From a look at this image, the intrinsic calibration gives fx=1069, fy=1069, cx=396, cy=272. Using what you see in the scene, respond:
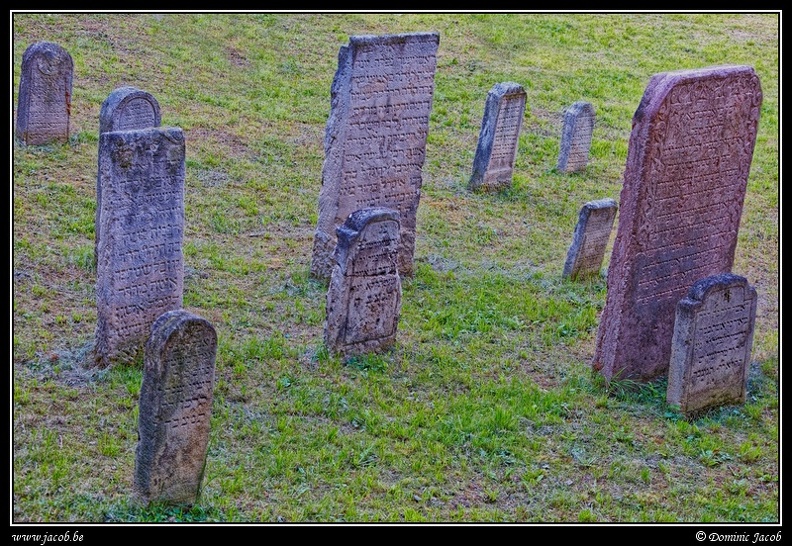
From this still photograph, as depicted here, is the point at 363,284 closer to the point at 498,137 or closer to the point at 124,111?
the point at 124,111

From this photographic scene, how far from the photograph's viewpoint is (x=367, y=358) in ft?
31.2

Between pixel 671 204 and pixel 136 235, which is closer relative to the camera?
pixel 136 235

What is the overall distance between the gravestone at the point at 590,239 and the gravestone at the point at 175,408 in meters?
6.18

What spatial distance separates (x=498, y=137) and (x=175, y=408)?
9626 millimetres

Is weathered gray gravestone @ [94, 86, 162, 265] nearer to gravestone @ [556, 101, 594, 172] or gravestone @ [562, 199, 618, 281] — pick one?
gravestone @ [562, 199, 618, 281]

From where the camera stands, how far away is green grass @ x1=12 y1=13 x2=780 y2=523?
7.43m

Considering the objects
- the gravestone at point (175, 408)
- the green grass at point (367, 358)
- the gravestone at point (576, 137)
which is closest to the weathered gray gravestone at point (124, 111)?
the green grass at point (367, 358)

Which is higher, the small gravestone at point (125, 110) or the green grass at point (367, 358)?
the small gravestone at point (125, 110)

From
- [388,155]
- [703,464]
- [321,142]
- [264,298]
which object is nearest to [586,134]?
[321,142]

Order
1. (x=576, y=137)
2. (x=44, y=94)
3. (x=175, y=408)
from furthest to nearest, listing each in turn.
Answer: (x=576, y=137) → (x=44, y=94) → (x=175, y=408)

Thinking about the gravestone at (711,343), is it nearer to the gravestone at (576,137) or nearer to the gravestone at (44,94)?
the gravestone at (576,137)

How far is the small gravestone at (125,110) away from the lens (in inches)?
426

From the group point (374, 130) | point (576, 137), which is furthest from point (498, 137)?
point (374, 130)

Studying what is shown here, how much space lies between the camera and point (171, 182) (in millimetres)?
8789
